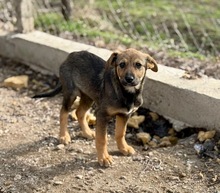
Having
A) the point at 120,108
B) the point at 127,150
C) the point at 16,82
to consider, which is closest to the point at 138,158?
the point at 127,150

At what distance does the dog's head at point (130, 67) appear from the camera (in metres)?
4.19

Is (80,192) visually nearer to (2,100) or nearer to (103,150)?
(103,150)

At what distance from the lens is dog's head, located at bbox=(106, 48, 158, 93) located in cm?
419

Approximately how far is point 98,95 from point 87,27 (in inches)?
114

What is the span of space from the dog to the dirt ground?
0.14 m

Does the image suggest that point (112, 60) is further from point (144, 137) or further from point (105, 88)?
point (144, 137)

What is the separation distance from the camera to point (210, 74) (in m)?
5.79

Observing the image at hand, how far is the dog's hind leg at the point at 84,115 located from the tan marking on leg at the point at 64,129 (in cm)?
15

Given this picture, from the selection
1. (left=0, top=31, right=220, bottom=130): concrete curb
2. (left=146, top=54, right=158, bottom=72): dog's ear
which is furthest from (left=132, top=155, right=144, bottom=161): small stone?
(left=146, top=54, right=158, bottom=72): dog's ear

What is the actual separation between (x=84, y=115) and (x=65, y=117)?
0.20 meters

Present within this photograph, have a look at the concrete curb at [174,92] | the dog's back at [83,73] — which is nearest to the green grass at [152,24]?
the concrete curb at [174,92]

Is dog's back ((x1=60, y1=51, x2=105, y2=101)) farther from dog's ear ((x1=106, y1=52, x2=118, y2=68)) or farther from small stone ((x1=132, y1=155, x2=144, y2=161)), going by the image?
small stone ((x1=132, y1=155, x2=144, y2=161))

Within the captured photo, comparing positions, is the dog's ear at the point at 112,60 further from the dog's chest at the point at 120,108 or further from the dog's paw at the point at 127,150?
the dog's paw at the point at 127,150

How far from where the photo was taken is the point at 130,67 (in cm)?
424
